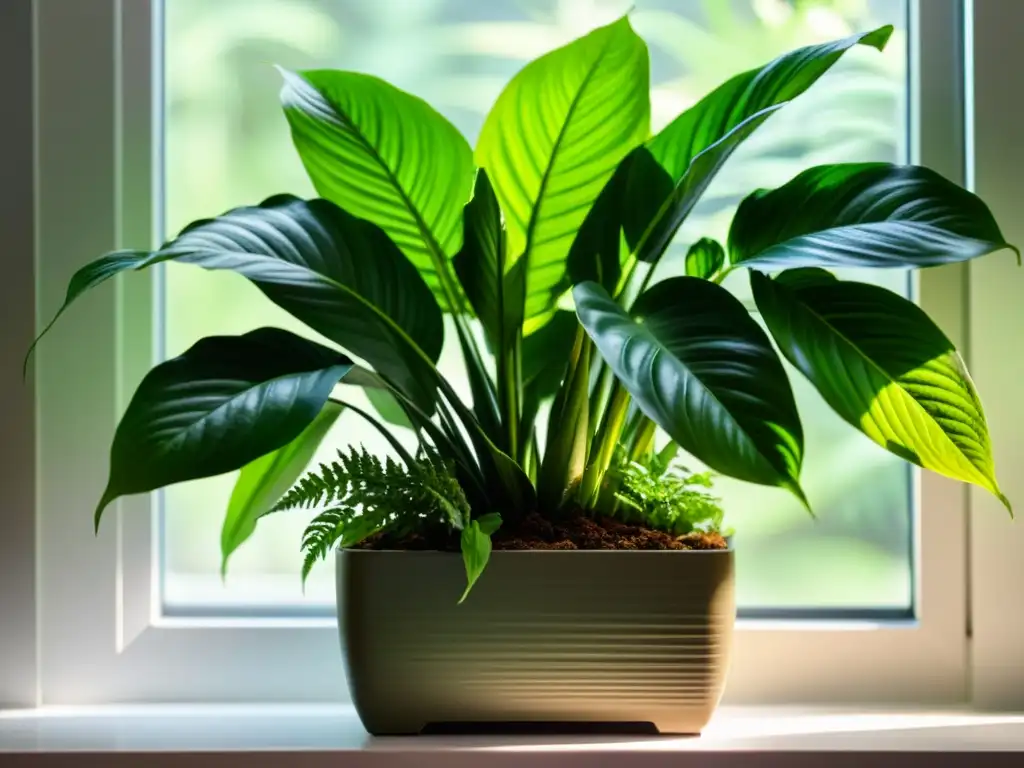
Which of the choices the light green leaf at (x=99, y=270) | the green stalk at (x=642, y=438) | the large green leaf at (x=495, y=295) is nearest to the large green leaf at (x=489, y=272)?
the large green leaf at (x=495, y=295)

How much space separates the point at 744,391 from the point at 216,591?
0.59m

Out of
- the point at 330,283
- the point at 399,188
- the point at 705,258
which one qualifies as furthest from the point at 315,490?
the point at 705,258

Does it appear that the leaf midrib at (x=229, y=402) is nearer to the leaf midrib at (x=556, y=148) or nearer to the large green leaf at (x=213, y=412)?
the large green leaf at (x=213, y=412)

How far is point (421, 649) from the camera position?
77 cm

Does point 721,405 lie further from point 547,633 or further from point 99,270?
point 99,270

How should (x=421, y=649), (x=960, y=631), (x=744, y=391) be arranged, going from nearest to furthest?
(x=744, y=391) → (x=421, y=649) → (x=960, y=631)

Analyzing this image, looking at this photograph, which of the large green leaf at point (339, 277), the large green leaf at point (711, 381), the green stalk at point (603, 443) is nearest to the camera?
the large green leaf at point (711, 381)

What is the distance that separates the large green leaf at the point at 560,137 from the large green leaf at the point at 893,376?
0.17 metres

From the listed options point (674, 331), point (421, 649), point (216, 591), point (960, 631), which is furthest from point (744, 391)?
point (216, 591)

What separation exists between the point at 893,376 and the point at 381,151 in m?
0.42

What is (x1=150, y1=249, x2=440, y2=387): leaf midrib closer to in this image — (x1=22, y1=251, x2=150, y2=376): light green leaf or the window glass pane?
(x1=22, y1=251, x2=150, y2=376): light green leaf

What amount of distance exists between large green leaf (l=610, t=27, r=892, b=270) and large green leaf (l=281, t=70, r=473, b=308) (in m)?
0.14

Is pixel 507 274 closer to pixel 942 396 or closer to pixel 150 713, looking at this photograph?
pixel 942 396

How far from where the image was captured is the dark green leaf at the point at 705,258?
0.87 meters
